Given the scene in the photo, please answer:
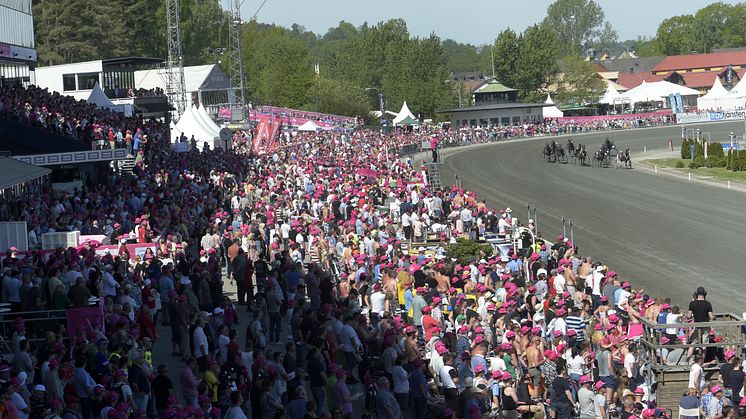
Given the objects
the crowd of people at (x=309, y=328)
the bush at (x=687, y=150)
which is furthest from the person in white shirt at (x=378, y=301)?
the bush at (x=687, y=150)

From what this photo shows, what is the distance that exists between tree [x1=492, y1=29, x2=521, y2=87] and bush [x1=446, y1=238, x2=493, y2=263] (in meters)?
106

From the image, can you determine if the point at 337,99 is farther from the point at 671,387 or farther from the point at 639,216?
the point at 671,387

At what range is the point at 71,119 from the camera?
122 feet

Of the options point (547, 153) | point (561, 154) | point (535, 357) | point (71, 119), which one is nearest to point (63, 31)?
point (547, 153)

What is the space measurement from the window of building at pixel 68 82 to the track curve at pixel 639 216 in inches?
915

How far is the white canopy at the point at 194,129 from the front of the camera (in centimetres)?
5425

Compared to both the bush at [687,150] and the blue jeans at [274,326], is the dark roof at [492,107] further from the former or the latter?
the blue jeans at [274,326]

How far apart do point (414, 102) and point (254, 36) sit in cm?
3810

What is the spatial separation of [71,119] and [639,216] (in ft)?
62.8

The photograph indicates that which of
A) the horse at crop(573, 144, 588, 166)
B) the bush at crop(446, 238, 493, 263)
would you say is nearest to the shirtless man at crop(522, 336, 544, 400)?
the bush at crop(446, 238, 493, 263)

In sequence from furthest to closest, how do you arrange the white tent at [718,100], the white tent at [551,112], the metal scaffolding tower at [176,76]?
1. the white tent at [551,112]
2. the white tent at [718,100]
3. the metal scaffolding tower at [176,76]

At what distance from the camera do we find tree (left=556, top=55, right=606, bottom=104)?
131 metres

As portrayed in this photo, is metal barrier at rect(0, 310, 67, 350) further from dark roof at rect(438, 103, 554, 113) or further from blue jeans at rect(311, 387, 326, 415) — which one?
dark roof at rect(438, 103, 554, 113)

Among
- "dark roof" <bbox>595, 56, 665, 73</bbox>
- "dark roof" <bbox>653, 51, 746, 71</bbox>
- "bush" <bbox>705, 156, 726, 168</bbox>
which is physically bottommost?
"bush" <bbox>705, 156, 726, 168</bbox>
